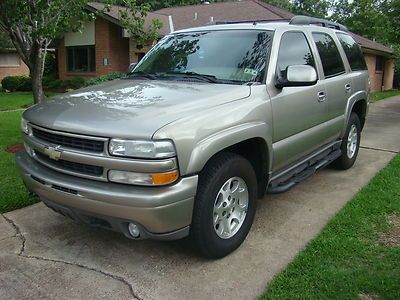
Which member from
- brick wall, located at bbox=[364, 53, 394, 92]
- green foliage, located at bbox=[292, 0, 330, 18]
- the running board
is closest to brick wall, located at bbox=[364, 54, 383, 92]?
brick wall, located at bbox=[364, 53, 394, 92]

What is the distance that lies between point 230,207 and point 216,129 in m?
0.76

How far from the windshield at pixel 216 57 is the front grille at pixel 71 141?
1371 millimetres

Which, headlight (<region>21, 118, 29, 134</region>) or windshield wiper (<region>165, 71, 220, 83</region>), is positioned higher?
windshield wiper (<region>165, 71, 220, 83</region>)

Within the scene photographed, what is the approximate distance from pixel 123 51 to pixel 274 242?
18.1 meters

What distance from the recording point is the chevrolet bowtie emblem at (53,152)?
10.6 ft

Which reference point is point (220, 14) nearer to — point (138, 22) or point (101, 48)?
point (101, 48)

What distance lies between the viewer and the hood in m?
3.01

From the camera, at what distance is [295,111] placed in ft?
14.2

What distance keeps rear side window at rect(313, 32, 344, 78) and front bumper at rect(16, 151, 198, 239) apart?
113 inches

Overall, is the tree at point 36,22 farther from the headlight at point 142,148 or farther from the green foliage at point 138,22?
the headlight at point 142,148

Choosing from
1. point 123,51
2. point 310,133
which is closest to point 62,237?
point 310,133

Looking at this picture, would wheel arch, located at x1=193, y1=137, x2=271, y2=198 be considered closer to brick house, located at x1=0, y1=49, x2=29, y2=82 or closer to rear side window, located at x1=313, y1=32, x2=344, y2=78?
rear side window, located at x1=313, y1=32, x2=344, y2=78

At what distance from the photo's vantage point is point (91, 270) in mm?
3482

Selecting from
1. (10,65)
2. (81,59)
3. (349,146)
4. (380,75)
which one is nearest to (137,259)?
(349,146)
